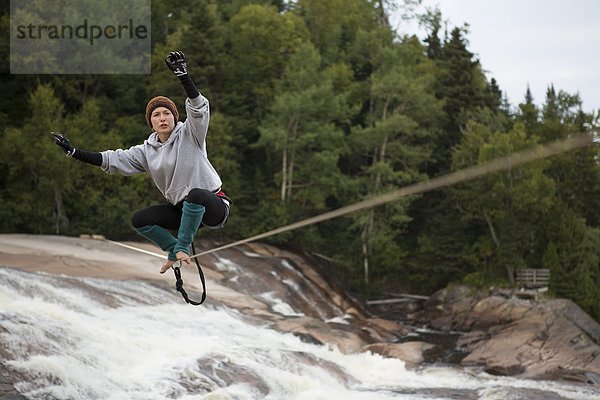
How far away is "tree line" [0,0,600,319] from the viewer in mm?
31953

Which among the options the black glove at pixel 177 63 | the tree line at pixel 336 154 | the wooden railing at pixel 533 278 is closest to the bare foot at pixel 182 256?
the black glove at pixel 177 63

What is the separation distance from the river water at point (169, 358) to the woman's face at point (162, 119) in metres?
9.08

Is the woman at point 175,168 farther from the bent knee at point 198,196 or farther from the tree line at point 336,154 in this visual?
the tree line at point 336,154

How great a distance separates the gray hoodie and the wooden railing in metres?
30.8

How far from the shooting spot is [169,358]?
1650cm

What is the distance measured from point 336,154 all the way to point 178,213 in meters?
32.5

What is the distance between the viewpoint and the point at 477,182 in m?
36.8

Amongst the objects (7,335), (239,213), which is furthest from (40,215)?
(7,335)

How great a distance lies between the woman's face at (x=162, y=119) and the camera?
5633 mm

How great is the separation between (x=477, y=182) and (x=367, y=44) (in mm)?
12781

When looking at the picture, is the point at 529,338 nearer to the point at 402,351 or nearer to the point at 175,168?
the point at 402,351

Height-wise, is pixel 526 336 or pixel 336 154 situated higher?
pixel 336 154

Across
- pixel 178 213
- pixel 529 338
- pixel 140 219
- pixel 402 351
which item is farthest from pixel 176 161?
pixel 529 338

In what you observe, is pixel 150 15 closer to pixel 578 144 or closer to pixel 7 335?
pixel 7 335
